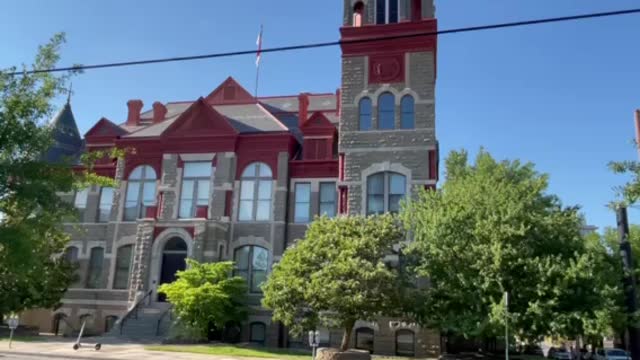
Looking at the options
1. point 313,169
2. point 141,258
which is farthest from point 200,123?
point 141,258

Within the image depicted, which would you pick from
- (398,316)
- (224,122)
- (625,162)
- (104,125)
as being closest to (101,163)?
(104,125)

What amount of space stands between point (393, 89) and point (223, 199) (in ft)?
36.9

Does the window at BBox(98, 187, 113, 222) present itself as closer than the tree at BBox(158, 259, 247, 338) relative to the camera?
No

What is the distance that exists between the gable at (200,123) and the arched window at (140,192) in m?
2.72

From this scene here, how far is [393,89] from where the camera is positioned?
3148 cm

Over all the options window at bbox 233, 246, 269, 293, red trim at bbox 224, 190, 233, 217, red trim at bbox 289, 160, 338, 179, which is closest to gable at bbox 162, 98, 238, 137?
red trim at bbox 224, 190, 233, 217

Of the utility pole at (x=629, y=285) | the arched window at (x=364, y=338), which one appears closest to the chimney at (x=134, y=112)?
the arched window at (x=364, y=338)

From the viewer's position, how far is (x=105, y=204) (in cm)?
3584

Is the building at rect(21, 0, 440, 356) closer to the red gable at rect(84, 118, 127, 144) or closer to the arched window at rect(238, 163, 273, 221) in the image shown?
the arched window at rect(238, 163, 273, 221)

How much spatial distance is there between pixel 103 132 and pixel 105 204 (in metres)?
4.84

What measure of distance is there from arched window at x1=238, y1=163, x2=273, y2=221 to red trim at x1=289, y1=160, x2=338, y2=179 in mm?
1400

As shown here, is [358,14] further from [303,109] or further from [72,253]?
[72,253]

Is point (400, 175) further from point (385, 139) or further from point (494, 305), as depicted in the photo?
point (494, 305)

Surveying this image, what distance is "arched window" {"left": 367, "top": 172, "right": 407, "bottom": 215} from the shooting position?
1185 inches
